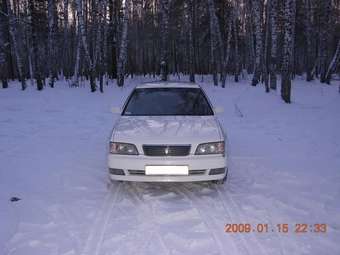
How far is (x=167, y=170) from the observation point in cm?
460

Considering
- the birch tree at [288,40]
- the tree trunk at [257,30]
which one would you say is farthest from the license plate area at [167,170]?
the tree trunk at [257,30]

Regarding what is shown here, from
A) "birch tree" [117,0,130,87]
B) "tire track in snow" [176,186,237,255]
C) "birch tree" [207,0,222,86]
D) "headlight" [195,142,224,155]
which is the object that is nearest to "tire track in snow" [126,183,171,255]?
"tire track in snow" [176,186,237,255]

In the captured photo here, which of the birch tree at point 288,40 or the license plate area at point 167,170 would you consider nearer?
the license plate area at point 167,170

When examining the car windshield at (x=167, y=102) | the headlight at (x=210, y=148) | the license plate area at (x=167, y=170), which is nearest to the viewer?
the license plate area at (x=167, y=170)

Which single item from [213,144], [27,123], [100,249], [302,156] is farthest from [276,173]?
[27,123]

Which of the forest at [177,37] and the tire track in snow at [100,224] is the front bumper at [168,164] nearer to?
the tire track in snow at [100,224]

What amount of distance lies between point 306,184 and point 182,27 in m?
35.7

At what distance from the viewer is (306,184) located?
5496mm

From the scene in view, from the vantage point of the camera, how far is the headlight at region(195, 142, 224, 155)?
4.70 meters

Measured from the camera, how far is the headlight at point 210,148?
470 centimetres

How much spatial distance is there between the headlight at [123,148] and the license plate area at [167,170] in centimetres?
32

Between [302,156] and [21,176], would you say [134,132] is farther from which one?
[302,156]

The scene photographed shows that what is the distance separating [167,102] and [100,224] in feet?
8.77
